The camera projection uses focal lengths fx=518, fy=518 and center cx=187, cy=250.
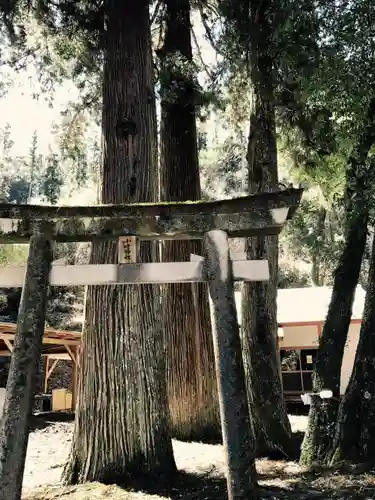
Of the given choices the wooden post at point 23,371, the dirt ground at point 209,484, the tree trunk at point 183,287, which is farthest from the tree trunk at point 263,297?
the wooden post at point 23,371

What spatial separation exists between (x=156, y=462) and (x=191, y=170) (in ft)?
17.6

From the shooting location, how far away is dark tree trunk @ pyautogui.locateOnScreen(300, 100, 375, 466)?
6191 millimetres

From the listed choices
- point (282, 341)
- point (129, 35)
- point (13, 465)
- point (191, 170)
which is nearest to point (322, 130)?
point (191, 170)

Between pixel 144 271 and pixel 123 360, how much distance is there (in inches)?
66.9

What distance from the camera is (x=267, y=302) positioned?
25.5 feet

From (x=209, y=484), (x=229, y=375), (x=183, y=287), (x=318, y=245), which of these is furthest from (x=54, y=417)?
(x=229, y=375)

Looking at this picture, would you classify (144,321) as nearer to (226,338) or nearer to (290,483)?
(226,338)

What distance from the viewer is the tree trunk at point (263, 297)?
7402mm

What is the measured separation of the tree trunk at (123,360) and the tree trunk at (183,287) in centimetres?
218

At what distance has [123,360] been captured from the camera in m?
5.68

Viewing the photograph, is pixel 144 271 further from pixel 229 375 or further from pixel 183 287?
pixel 183 287

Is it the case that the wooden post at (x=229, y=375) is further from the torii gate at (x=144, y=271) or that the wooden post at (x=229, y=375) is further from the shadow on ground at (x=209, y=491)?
the shadow on ground at (x=209, y=491)

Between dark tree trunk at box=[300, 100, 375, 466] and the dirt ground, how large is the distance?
431 millimetres

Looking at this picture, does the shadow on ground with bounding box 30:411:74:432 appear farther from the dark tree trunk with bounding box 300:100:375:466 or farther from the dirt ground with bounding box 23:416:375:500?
the dark tree trunk with bounding box 300:100:375:466
